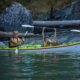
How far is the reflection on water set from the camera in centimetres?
1383

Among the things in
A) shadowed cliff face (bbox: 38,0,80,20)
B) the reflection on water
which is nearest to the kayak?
the reflection on water

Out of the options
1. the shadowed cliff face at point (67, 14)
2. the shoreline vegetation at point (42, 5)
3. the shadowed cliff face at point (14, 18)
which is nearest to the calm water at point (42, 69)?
the shadowed cliff face at point (14, 18)

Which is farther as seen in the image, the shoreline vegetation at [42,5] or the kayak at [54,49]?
the shoreline vegetation at [42,5]

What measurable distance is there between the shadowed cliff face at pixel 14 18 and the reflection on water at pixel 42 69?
17554 mm

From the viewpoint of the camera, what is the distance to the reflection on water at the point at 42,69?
1383 cm

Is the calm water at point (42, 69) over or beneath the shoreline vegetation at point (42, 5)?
beneath

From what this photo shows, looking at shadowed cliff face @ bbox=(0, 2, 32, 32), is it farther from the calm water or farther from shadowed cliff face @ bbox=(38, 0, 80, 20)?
the calm water

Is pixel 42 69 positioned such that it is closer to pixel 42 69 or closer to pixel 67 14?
pixel 42 69

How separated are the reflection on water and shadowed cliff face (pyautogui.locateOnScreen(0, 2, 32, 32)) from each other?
691 inches

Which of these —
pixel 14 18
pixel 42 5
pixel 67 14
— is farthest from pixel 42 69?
pixel 42 5

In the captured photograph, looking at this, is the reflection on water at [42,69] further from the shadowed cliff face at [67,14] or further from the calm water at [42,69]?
the shadowed cliff face at [67,14]

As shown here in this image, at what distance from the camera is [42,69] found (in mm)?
15617

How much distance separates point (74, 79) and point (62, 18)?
99.9 ft

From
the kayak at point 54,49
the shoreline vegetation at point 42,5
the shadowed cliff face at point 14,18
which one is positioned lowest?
the kayak at point 54,49
